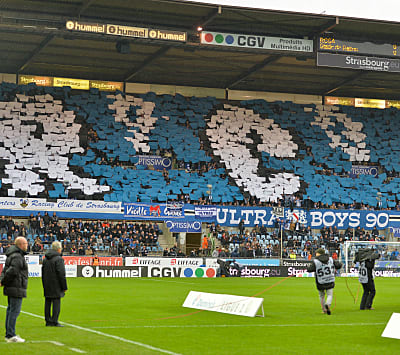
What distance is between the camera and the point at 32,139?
48.2 m

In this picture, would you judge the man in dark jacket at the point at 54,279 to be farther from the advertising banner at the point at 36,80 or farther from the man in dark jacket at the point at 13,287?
the advertising banner at the point at 36,80

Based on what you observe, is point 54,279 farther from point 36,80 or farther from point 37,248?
point 36,80

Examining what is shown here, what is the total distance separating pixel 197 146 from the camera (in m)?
52.4

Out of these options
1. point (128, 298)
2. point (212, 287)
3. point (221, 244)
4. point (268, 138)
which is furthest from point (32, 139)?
point (128, 298)

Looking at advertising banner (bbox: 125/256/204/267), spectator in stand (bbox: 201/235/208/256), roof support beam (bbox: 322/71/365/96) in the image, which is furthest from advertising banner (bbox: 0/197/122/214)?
roof support beam (bbox: 322/71/365/96)

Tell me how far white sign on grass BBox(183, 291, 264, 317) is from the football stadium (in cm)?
447

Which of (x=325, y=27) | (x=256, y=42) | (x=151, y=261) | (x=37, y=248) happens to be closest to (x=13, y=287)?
(x=37, y=248)

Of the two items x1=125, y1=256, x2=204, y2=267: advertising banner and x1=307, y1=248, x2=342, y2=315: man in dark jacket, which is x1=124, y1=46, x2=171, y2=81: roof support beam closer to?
x1=125, y1=256, x2=204, y2=267: advertising banner

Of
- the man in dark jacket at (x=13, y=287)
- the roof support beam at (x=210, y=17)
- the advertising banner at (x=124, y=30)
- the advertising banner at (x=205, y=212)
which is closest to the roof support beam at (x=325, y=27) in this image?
the roof support beam at (x=210, y=17)

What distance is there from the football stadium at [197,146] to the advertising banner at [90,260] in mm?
61

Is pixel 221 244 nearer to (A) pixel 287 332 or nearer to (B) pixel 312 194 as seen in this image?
(B) pixel 312 194

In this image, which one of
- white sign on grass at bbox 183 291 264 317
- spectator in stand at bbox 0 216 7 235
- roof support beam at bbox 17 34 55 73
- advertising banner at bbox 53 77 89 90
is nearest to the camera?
white sign on grass at bbox 183 291 264 317

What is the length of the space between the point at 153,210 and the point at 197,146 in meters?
8.24

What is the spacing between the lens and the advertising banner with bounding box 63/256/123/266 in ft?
131
